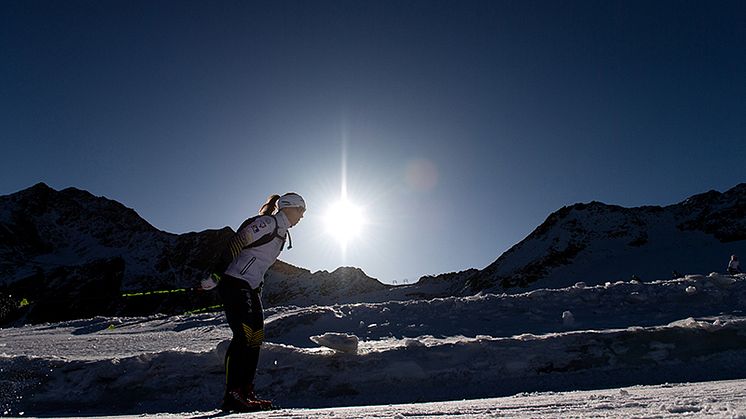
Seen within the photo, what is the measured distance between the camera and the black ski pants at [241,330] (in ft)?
13.9

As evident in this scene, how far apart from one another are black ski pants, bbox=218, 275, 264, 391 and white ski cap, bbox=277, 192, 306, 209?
883mm

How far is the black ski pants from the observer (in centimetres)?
422

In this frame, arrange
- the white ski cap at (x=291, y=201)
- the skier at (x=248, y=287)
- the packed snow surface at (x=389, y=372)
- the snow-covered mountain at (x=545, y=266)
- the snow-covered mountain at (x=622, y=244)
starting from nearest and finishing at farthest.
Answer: the skier at (x=248, y=287) → the packed snow surface at (x=389, y=372) → the white ski cap at (x=291, y=201) → the snow-covered mountain at (x=545, y=266) → the snow-covered mountain at (x=622, y=244)

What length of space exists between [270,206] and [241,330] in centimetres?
134

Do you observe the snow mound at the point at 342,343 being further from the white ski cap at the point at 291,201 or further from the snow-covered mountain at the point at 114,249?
the snow-covered mountain at the point at 114,249

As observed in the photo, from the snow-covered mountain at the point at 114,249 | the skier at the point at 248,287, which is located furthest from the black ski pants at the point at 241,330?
the snow-covered mountain at the point at 114,249

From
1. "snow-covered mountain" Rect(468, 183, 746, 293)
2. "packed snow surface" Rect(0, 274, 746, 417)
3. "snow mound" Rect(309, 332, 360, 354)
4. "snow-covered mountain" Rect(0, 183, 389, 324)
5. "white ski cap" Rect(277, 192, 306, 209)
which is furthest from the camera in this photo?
"snow-covered mountain" Rect(0, 183, 389, 324)

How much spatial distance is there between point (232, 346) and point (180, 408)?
0.85m

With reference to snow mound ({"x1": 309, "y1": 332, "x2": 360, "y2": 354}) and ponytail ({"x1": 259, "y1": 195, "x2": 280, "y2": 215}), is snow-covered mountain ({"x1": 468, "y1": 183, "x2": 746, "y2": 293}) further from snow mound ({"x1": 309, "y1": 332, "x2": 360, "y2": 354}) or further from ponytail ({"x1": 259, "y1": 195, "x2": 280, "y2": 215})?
ponytail ({"x1": 259, "y1": 195, "x2": 280, "y2": 215})

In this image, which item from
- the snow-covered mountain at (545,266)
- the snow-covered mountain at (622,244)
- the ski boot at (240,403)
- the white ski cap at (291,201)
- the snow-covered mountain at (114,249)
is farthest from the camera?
the snow-covered mountain at (114,249)

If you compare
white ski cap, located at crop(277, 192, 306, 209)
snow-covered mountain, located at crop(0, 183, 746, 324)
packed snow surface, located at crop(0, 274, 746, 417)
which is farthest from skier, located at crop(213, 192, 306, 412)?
snow-covered mountain, located at crop(0, 183, 746, 324)

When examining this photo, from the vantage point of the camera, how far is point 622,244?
47.2 m

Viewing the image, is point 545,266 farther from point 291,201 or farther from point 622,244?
point 291,201

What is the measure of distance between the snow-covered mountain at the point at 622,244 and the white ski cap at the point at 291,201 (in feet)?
117
